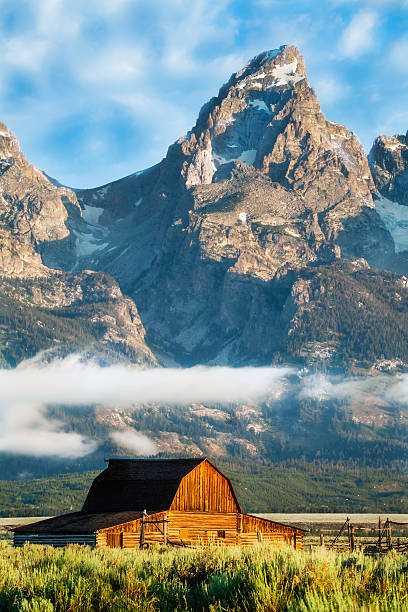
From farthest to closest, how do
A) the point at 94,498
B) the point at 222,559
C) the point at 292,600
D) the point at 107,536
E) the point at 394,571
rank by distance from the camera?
the point at 94,498, the point at 107,536, the point at 222,559, the point at 394,571, the point at 292,600

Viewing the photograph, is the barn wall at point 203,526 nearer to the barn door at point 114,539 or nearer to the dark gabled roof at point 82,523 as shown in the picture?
the dark gabled roof at point 82,523

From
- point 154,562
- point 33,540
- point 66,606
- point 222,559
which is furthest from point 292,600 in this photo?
point 33,540

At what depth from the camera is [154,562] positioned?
21.4 metres

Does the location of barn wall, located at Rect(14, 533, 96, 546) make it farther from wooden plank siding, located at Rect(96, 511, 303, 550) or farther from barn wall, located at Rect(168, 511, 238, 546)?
barn wall, located at Rect(168, 511, 238, 546)

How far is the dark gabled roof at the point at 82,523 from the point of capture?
51.2 m

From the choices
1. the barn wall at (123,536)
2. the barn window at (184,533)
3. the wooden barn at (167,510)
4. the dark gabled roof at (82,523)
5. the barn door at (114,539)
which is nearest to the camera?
the barn wall at (123,536)

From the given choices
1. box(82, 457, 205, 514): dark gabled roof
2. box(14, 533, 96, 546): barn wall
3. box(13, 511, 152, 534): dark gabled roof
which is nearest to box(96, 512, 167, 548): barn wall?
box(13, 511, 152, 534): dark gabled roof

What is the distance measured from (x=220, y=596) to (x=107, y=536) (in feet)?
123

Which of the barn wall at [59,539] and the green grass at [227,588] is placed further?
the barn wall at [59,539]

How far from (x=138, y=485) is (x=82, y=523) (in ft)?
24.0

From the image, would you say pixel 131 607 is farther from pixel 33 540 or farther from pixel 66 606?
pixel 33 540

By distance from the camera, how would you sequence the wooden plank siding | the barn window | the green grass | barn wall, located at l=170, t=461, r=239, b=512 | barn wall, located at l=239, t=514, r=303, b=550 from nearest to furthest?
the green grass, the wooden plank siding, the barn window, barn wall, located at l=170, t=461, r=239, b=512, barn wall, located at l=239, t=514, r=303, b=550

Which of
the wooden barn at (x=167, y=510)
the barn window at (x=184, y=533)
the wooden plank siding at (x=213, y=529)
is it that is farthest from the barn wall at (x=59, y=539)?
the barn window at (x=184, y=533)

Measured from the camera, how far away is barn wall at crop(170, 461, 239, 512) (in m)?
57.3
